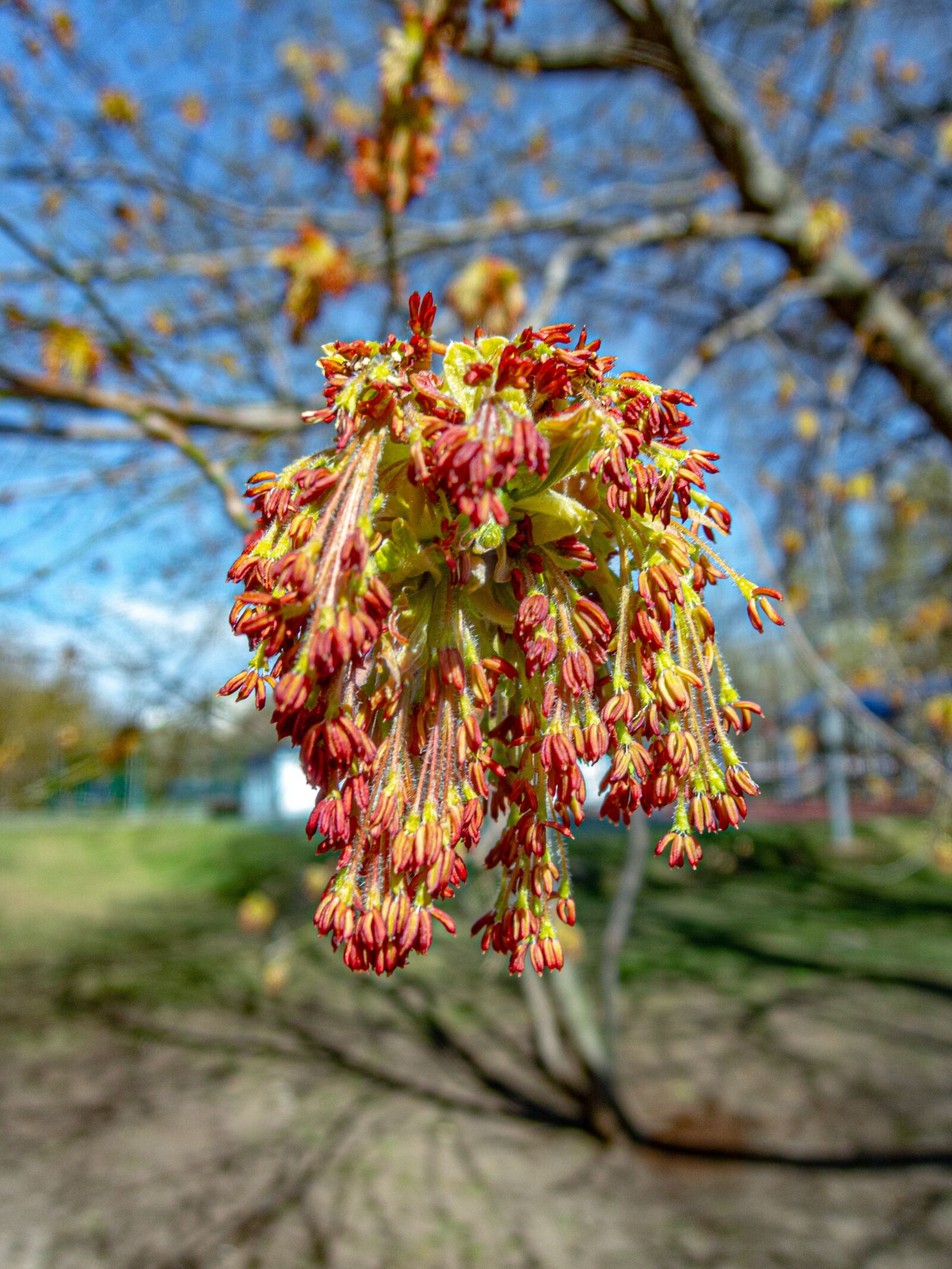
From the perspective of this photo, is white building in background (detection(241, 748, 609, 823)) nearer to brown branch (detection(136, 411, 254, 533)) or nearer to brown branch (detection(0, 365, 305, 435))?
brown branch (detection(0, 365, 305, 435))

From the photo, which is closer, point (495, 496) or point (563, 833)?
point (495, 496)

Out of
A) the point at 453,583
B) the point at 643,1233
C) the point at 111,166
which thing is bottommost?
the point at 643,1233

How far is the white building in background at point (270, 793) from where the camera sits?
2070 cm

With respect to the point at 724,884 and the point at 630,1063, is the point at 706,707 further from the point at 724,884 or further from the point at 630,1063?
the point at 724,884

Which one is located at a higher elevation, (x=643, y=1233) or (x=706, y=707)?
(x=706, y=707)

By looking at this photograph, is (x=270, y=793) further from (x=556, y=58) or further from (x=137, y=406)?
(x=137, y=406)

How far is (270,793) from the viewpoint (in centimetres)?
2531

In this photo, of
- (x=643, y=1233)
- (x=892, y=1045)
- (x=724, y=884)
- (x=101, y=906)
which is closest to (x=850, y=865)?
(x=724, y=884)

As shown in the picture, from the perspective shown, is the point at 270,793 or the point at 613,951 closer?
the point at 613,951

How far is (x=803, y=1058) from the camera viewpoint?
20.9 ft

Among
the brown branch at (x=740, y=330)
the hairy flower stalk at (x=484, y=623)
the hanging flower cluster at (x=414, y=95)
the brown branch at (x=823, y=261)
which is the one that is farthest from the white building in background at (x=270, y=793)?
the hairy flower stalk at (x=484, y=623)

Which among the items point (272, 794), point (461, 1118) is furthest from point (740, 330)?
point (272, 794)

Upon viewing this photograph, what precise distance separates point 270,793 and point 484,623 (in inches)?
1010

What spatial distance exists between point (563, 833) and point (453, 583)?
0.90 feet
